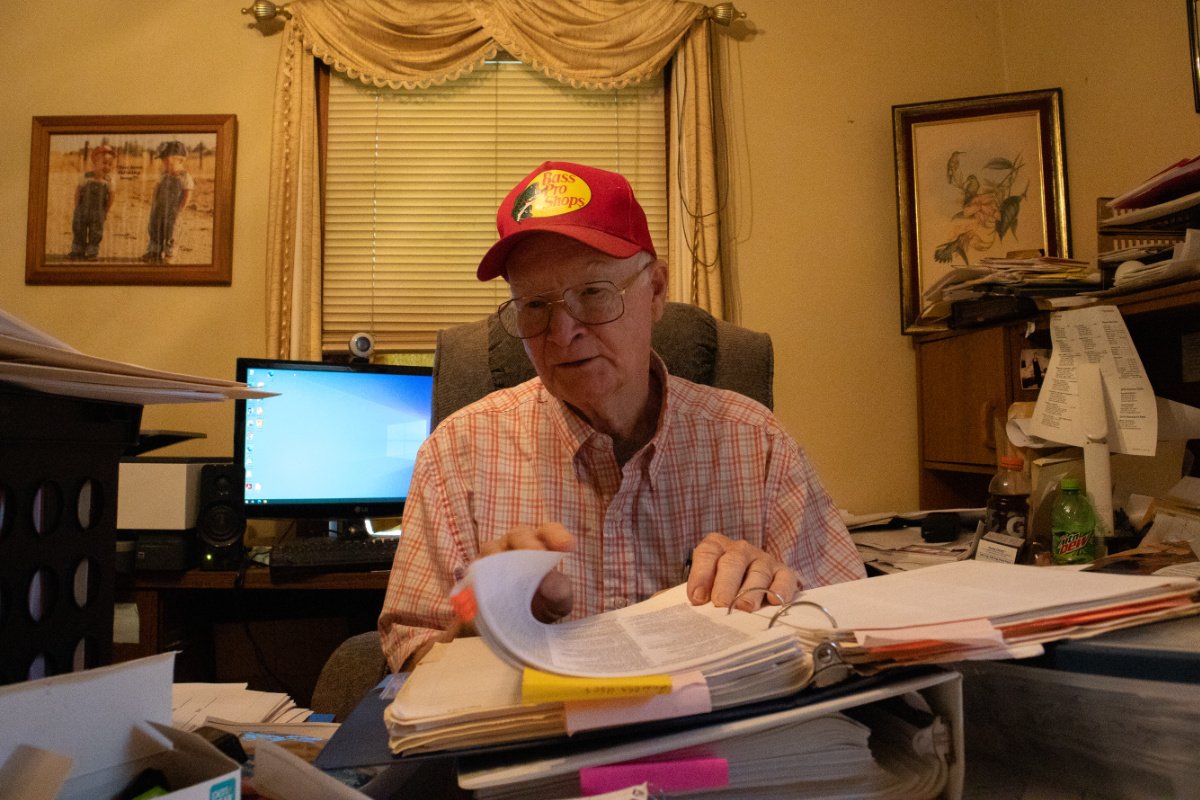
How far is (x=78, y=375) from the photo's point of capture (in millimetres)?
491

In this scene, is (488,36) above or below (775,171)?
above

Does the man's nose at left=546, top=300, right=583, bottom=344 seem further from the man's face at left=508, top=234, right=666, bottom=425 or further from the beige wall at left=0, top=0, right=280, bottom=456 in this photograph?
the beige wall at left=0, top=0, right=280, bottom=456

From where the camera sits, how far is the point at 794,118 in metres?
2.29

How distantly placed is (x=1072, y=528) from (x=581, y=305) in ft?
3.22

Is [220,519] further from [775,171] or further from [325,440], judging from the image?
[775,171]

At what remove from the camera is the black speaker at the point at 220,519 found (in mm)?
1745

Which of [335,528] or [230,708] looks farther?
[335,528]

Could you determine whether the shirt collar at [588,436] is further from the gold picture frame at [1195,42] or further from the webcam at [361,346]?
the gold picture frame at [1195,42]

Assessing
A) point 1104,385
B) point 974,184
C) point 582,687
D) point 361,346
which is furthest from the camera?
point 974,184

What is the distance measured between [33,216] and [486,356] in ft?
6.17

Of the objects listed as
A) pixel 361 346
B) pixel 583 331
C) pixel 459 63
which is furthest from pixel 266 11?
pixel 583 331

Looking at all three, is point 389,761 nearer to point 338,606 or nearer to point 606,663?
point 606,663

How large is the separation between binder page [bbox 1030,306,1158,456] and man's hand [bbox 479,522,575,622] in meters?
1.15

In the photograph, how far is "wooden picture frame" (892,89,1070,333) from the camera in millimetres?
2096
